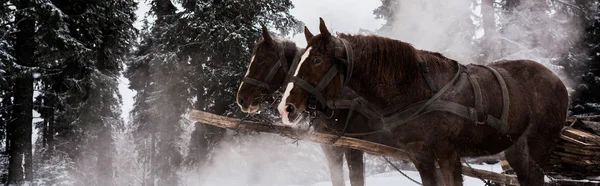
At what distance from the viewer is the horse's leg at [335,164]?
17.7ft

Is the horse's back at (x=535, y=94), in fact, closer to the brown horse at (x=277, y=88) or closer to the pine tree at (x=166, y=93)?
the brown horse at (x=277, y=88)

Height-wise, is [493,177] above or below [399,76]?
below

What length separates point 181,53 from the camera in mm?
15500

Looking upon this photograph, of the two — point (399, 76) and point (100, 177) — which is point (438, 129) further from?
point (100, 177)

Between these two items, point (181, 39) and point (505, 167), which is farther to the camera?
point (181, 39)

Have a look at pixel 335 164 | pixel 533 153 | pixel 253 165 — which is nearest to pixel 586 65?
pixel 253 165

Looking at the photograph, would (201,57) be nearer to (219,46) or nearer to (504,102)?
(219,46)

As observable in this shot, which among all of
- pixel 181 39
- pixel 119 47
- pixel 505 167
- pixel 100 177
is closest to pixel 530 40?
pixel 505 167

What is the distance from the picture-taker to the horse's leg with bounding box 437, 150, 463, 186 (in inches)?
122

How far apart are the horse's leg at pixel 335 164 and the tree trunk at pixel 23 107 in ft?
33.8

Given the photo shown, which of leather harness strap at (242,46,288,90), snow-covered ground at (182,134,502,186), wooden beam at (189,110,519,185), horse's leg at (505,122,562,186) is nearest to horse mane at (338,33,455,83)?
wooden beam at (189,110,519,185)

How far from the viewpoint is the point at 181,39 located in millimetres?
15320

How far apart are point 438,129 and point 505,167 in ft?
11.2

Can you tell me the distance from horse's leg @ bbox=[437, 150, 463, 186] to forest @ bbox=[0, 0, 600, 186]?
10.9 metres
